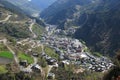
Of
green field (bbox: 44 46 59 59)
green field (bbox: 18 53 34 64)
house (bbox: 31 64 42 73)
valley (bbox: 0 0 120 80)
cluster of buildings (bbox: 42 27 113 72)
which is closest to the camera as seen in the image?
valley (bbox: 0 0 120 80)

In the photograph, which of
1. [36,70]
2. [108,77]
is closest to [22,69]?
[36,70]

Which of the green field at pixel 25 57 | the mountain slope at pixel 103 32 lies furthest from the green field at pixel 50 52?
the mountain slope at pixel 103 32

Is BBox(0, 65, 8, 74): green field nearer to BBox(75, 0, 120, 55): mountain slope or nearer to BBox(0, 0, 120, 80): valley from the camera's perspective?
BBox(0, 0, 120, 80): valley

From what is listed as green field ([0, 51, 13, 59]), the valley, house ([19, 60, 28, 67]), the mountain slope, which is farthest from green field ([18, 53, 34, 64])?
the mountain slope

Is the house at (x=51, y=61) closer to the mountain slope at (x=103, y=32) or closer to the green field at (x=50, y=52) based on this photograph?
the green field at (x=50, y=52)

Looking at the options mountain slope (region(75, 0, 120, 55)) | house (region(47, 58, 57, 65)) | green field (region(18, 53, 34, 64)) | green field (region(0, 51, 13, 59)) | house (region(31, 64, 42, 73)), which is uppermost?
mountain slope (region(75, 0, 120, 55))

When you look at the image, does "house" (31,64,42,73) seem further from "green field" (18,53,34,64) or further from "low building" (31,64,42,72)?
"green field" (18,53,34,64)

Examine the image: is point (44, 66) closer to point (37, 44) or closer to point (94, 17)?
point (37, 44)

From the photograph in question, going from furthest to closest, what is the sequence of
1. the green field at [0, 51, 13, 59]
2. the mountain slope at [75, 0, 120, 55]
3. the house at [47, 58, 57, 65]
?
the mountain slope at [75, 0, 120, 55] → the green field at [0, 51, 13, 59] → the house at [47, 58, 57, 65]

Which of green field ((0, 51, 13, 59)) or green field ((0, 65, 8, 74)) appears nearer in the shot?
green field ((0, 65, 8, 74))

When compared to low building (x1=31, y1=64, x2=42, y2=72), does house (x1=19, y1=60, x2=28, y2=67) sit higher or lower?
higher

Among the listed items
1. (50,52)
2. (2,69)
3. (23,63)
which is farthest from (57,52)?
(2,69)
